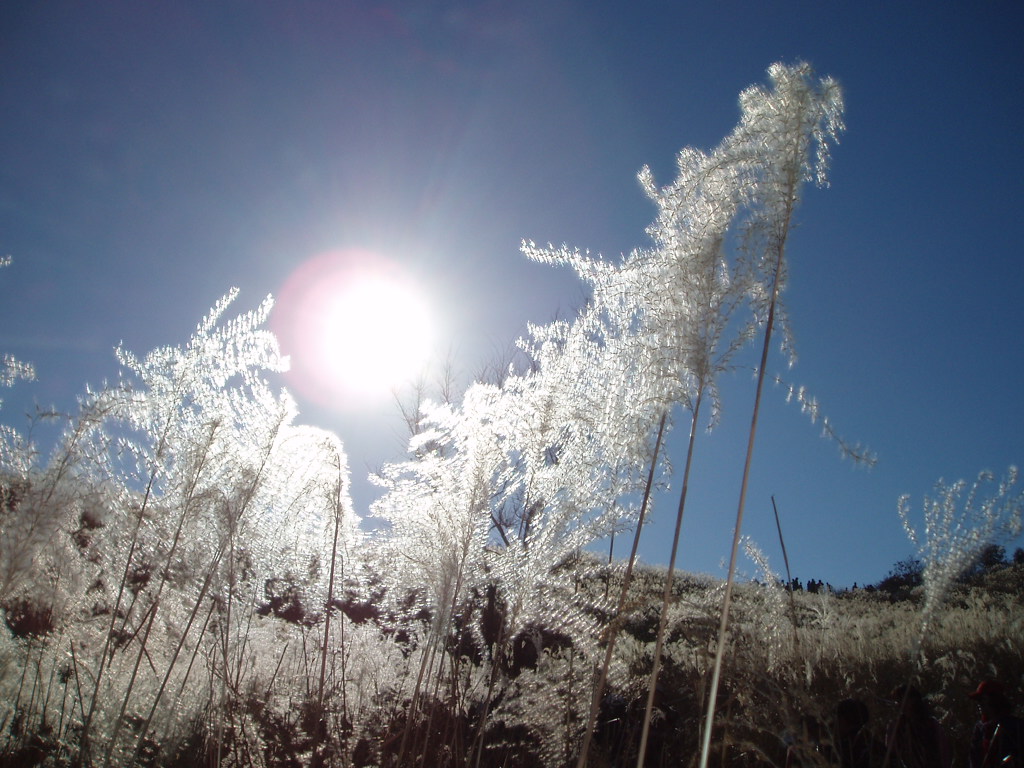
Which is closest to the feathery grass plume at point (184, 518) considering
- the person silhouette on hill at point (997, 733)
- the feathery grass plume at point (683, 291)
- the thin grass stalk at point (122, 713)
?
the thin grass stalk at point (122, 713)

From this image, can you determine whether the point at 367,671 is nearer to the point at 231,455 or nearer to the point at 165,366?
the point at 231,455

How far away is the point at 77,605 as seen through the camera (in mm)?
3377

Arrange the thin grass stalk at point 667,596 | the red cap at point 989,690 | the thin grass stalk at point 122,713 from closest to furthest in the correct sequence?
the thin grass stalk at point 667,596, the thin grass stalk at point 122,713, the red cap at point 989,690

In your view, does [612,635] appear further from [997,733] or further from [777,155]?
[997,733]

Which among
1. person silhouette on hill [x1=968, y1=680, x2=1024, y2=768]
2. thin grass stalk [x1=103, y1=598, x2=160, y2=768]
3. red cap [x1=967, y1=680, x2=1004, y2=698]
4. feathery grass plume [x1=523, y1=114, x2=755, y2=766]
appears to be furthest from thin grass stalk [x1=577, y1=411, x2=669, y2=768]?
red cap [x1=967, y1=680, x2=1004, y2=698]

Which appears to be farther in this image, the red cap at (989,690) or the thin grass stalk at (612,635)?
the red cap at (989,690)

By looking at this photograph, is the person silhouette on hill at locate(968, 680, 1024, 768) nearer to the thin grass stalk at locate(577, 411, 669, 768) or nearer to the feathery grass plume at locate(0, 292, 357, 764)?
the thin grass stalk at locate(577, 411, 669, 768)

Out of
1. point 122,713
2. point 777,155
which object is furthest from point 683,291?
point 122,713

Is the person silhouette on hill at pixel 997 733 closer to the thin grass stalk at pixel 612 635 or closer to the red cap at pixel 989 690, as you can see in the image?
the red cap at pixel 989 690

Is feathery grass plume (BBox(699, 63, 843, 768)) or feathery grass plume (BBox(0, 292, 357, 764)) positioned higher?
feathery grass plume (BBox(699, 63, 843, 768))

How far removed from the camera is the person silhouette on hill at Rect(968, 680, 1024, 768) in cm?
256

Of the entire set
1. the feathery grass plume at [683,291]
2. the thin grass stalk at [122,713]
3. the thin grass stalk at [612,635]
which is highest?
the feathery grass plume at [683,291]

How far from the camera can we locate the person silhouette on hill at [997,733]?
8.41 ft

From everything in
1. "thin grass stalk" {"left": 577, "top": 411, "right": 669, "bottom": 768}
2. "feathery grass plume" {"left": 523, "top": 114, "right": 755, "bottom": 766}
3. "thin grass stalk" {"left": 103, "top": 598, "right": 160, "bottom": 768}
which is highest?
"feathery grass plume" {"left": 523, "top": 114, "right": 755, "bottom": 766}
